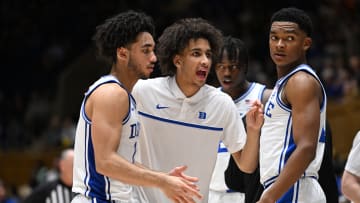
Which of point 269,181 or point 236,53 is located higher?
point 236,53

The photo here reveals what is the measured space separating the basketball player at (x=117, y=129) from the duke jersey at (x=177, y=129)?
13.7 inches

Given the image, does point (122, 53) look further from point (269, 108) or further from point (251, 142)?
point (251, 142)

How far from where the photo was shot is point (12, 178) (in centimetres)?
1560

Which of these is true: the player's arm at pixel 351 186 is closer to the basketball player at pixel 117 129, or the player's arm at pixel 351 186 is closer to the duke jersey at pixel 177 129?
the basketball player at pixel 117 129

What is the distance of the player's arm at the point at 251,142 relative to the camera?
5.57 metres

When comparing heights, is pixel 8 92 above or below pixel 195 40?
below

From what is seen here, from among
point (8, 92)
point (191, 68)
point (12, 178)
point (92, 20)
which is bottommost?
point (12, 178)

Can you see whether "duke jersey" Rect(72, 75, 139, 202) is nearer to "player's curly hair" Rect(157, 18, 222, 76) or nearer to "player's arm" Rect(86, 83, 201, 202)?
"player's arm" Rect(86, 83, 201, 202)

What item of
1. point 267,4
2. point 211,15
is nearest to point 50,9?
point 211,15

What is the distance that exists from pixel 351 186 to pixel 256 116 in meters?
0.94

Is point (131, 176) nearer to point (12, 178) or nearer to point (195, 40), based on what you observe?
point (195, 40)

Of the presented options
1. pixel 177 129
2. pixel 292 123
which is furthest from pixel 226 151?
pixel 292 123

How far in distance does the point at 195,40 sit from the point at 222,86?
953 millimetres

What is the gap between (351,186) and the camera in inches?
193
